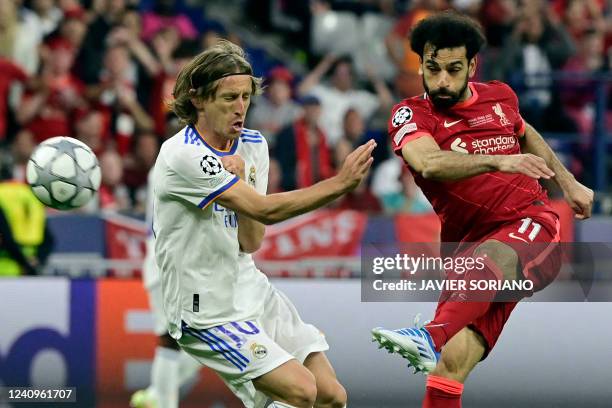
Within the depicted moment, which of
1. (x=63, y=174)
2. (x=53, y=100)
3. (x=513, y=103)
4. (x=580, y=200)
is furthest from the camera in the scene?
(x=53, y=100)

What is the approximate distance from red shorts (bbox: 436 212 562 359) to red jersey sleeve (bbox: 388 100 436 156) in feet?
1.96

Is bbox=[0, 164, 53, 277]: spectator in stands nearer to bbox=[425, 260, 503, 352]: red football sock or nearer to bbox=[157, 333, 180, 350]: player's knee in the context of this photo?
bbox=[157, 333, 180, 350]: player's knee

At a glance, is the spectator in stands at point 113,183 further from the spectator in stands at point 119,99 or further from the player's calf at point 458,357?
the player's calf at point 458,357

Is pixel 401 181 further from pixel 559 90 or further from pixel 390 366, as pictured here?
pixel 390 366

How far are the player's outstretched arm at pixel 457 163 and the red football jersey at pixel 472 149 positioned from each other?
0.39 ft

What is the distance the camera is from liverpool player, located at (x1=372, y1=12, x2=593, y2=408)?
5.54 meters

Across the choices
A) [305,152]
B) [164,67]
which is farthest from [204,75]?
[164,67]

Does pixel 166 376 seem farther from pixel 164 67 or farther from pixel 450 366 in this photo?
pixel 164 67

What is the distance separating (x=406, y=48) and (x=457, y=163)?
24.1ft

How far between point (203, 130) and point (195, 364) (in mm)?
2766

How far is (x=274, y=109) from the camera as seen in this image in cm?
1185

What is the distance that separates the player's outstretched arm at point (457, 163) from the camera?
17.1 ft

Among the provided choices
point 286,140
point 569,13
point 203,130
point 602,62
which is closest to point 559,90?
point 602,62

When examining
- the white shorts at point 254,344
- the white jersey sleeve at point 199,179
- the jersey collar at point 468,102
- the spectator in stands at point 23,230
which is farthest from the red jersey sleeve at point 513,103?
the spectator in stands at point 23,230
